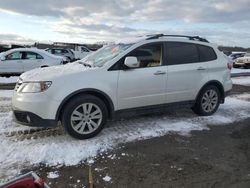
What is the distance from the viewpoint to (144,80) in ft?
22.1

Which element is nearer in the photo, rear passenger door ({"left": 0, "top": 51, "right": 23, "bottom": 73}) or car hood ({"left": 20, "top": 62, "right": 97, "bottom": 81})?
car hood ({"left": 20, "top": 62, "right": 97, "bottom": 81})

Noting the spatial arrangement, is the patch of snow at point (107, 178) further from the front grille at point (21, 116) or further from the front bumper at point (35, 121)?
the front grille at point (21, 116)

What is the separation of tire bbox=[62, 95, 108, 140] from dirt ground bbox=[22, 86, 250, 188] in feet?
2.28

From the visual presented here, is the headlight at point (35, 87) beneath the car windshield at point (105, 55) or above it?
beneath

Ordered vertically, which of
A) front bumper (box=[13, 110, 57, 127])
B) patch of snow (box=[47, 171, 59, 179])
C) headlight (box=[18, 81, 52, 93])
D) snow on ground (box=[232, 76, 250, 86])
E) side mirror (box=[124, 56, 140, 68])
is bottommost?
patch of snow (box=[47, 171, 59, 179])

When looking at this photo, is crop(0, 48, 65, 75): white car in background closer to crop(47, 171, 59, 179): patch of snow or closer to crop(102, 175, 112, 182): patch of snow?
crop(47, 171, 59, 179): patch of snow

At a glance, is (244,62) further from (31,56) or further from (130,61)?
(130,61)

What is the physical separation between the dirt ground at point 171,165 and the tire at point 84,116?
0.70 meters

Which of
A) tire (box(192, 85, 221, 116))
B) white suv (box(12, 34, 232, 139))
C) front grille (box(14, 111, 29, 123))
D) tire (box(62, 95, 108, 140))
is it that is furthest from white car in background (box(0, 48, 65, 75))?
tire (box(62, 95, 108, 140))

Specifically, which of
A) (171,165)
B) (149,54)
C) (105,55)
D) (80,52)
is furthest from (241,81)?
(80,52)

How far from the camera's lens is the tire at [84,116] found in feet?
19.6

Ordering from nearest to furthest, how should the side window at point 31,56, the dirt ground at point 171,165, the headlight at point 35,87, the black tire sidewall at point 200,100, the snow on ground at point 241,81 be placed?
the dirt ground at point 171,165 < the headlight at point 35,87 < the black tire sidewall at point 200,100 < the snow on ground at point 241,81 < the side window at point 31,56

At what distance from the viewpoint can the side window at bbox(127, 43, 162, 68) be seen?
6824mm

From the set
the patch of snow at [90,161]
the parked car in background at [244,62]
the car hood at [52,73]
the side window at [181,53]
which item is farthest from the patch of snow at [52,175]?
the parked car in background at [244,62]
